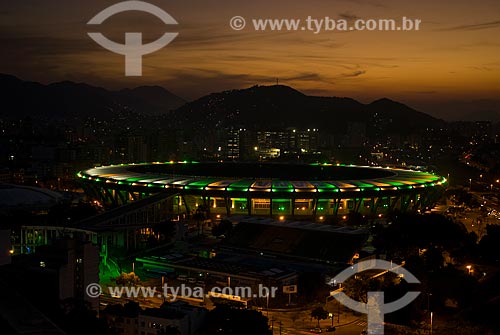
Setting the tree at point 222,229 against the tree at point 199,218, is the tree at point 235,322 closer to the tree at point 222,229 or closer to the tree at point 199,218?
the tree at point 222,229

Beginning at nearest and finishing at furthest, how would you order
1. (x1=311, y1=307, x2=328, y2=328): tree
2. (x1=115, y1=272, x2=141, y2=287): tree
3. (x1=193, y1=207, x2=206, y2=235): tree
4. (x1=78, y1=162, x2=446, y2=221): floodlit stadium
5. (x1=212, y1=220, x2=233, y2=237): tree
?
(x1=311, y1=307, x2=328, y2=328): tree < (x1=115, y1=272, x2=141, y2=287): tree < (x1=212, y1=220, x2=233, y2=237): tree < (x1=193, y1=207, x2=206, y2=235): tree < (x1=78, y1=162, x2=446, y2=221): floodlit stadium

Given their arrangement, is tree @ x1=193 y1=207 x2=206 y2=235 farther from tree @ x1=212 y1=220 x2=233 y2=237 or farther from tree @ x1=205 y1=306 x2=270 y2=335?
tree @ x1=205 y1=306 x2=270 y2=335

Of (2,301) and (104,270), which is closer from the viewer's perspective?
(2,301)

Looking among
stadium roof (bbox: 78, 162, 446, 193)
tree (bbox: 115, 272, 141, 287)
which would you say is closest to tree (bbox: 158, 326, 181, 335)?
tree (bbox: 115, 272, 141, 287)

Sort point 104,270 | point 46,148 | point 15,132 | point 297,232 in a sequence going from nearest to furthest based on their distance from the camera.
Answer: point 104,270 < point 297,232 < point 46,148 < point 15,132

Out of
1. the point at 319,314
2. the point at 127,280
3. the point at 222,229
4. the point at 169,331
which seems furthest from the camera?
the point at 222,229

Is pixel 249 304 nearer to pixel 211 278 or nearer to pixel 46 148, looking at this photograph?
pixel 211 278

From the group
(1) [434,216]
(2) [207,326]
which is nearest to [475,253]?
(1) [434,216]

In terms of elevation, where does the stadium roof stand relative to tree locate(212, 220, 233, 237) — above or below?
above

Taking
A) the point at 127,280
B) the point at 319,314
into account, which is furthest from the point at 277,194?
the point at 319,314

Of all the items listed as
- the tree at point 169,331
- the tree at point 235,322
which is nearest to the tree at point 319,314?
the tree at point 235,322

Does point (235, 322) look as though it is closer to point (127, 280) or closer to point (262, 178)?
point (127, 280)
